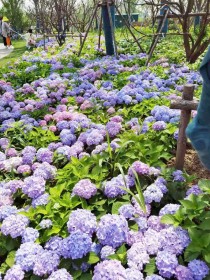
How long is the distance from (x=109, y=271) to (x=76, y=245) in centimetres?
25

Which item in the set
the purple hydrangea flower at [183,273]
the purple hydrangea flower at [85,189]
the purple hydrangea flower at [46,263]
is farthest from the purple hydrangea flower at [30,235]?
the purple hydrangea flower at [183,273]

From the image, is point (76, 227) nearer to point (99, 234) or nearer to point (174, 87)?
point (99, 234)

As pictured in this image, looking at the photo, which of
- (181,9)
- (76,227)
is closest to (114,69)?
(181,9)

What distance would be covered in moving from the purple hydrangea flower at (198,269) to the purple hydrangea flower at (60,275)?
642 millimetres

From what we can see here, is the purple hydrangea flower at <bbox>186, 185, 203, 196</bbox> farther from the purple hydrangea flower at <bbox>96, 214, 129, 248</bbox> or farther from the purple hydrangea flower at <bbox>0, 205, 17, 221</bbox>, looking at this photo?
the purple hydrangea flower at <bbox>0, 205, 17, 221</bbox>

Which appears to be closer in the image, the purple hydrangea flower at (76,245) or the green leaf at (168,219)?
the purple hydrangea flower at (76,245)

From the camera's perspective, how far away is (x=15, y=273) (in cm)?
175

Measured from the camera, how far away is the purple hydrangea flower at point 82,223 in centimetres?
192

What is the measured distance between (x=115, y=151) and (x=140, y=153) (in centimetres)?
21

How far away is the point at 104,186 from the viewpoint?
228 centimetres

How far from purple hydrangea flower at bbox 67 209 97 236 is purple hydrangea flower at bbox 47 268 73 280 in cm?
26

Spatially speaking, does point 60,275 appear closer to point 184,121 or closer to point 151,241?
point 151,241

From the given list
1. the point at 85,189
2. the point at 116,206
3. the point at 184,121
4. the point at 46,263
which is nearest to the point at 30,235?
the point at 46,263

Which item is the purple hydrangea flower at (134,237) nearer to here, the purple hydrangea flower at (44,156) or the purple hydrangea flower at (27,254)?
the purple hydrangea flower at (27,254)
